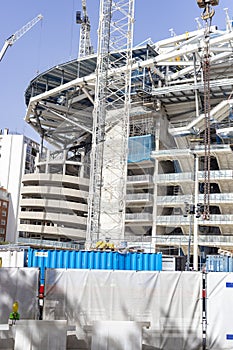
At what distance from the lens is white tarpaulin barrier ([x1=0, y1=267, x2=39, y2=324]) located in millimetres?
13562

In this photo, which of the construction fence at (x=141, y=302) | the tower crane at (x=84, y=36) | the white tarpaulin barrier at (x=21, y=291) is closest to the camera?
the construction fence at (x=141, y=302)

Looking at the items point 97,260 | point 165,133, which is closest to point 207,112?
point 165,133

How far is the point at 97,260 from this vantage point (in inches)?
1085

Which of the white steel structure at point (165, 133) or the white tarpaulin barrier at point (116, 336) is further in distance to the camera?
the white steel structure at point (165, 133)

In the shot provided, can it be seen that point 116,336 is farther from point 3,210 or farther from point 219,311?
point 3,210

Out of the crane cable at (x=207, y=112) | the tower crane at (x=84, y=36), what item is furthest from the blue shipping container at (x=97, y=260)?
the tower crane at (x=84, y=36)

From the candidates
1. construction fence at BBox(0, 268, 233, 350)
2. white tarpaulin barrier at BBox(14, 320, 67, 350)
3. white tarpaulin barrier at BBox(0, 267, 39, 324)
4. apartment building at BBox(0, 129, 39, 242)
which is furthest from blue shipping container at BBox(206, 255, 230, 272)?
apartment building at BBox(0, 129, 39, 242)

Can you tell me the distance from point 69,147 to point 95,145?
2765 centimetres

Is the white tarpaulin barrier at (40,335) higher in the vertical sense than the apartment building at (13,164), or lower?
lower

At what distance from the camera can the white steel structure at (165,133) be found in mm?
51844

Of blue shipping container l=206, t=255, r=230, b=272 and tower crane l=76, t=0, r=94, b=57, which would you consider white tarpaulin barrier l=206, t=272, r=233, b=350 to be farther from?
tower crane l=76, t=0, r=94, b=57

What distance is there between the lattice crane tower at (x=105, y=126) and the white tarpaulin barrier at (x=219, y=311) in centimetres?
4002

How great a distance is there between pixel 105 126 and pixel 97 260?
1343 inches

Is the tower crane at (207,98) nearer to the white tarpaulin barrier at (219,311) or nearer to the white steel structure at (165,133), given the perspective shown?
the white steel structure at (165,133)
